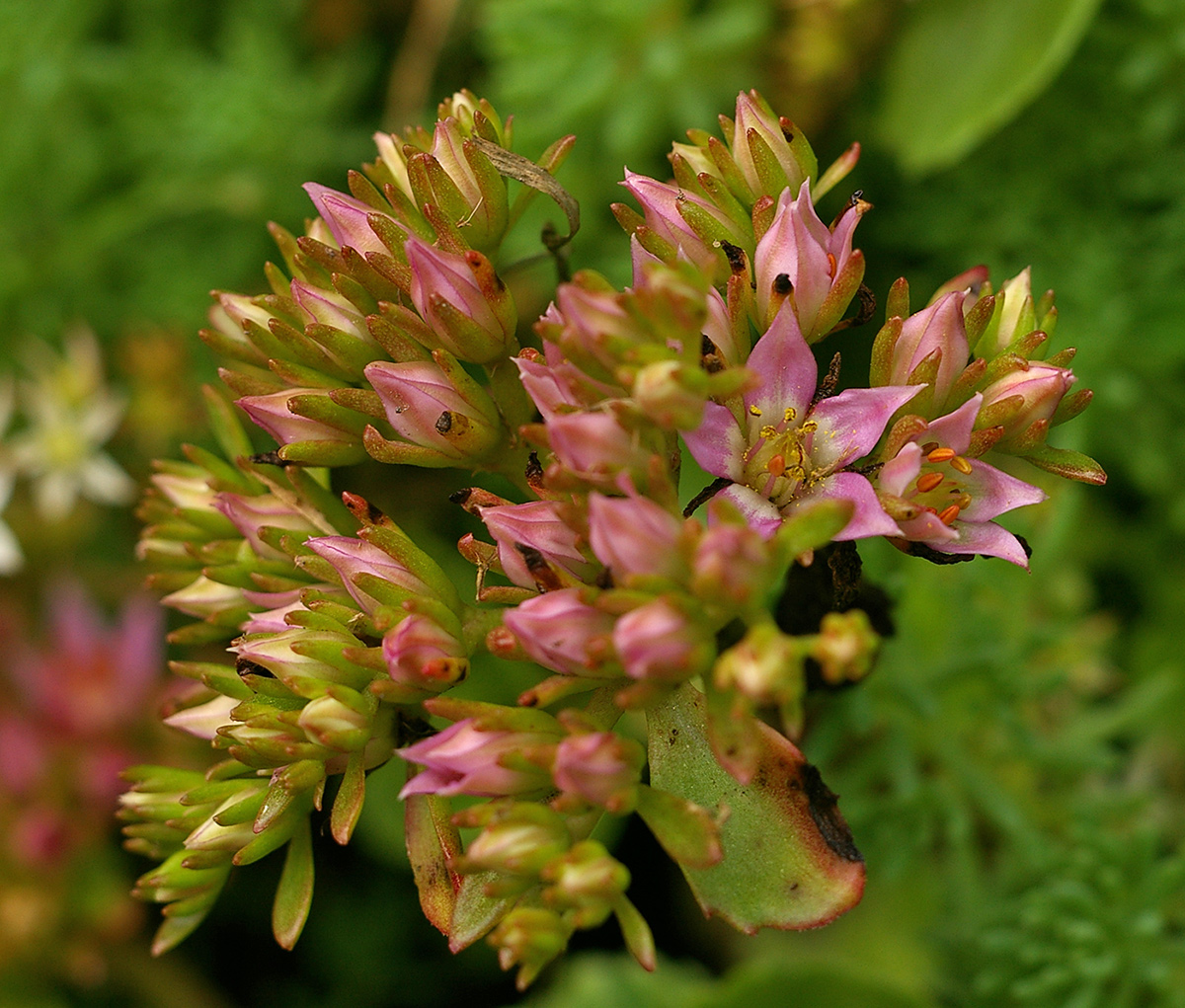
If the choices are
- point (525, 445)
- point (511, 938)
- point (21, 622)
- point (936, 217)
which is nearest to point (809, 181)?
point (525, 445)

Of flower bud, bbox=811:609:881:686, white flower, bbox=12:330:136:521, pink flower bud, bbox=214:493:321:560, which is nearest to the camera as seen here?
flower bud, bbox=811:609:881:686

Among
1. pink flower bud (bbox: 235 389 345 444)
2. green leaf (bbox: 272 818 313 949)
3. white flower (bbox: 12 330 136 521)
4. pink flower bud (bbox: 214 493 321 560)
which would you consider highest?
pink flower bud (bbox: 235 389 345 444)

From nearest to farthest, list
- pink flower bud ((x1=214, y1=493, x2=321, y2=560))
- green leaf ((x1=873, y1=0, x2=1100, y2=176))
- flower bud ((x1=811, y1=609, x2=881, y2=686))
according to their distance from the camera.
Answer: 1. flower bud ((x1=811, y1=609, x2=881, y2=686))
2. pink flower bud ((x1=214, y1=493, x2=321, y2=560))
3. green leaf ((x1=873, y1=0, x2=1100, y2=176))

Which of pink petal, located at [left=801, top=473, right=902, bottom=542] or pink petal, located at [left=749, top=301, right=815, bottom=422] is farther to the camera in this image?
pink petal, located at [left=749, top=301, right=815, bottom=422]

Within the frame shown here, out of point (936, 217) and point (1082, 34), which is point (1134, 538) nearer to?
point (936, 217)

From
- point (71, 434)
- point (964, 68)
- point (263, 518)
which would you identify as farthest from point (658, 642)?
point (71, 434)

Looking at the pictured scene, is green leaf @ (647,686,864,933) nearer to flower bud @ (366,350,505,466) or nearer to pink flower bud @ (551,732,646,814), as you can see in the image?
pink flower bud @ (551,732,646,814)

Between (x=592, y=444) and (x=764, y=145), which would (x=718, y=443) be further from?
(x=764, y=145)

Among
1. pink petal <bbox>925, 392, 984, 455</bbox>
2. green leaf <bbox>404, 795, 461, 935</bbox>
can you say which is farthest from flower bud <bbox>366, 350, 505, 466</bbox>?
pink petal <bbox>925, 392, 984, 455</bbox>
